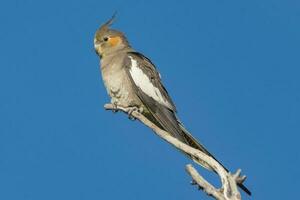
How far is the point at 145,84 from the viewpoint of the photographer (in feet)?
41.4

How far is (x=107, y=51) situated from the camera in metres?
14.0

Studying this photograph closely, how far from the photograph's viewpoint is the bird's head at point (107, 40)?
552 inches

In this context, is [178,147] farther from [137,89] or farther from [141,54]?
[141,54]

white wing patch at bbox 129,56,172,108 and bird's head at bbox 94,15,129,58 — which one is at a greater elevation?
bird's head at bbox 94,15,129,58

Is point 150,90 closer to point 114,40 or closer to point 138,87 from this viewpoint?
point 138,87

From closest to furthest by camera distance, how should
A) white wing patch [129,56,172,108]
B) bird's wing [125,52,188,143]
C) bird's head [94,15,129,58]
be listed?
bird's wing [125,52,188,143] < white wing patch [129,56,172,108] < bird's head [94,15,129,58]

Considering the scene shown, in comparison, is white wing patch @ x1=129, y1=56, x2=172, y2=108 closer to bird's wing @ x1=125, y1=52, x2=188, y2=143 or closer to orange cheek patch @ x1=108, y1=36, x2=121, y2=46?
bird's wing @ x1=125, y1=52, x2=188, y2=143

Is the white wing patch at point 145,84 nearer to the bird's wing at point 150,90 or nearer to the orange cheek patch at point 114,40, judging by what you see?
the bird's wing at point 150,90

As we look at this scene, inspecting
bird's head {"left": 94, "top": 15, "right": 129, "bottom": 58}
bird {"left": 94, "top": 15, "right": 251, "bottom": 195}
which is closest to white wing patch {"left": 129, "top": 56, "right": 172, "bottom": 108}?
bird {"left": 94, "top": 15, "right": 251, "bottom": 195}

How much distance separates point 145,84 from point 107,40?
1881mm

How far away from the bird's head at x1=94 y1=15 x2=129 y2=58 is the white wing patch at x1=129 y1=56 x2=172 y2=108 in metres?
1.30

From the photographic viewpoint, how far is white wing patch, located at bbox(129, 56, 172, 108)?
12437 millimetres

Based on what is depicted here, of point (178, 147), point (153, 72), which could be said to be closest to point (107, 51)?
point (153, 72)

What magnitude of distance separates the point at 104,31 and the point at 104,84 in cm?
153
